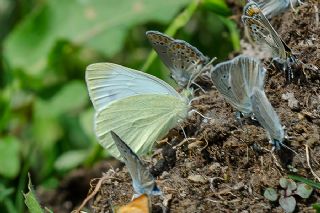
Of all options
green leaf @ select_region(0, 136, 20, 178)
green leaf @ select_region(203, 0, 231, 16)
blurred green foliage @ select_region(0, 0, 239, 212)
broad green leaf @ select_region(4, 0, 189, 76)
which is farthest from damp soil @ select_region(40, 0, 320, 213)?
broad green leaf @ select_region(4, 0, 189, 76)

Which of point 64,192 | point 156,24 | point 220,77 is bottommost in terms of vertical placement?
point 64,192

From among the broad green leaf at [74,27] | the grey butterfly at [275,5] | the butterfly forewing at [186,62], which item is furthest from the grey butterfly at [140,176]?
the broad green leaf at [74,27]

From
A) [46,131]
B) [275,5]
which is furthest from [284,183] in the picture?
[46,131]

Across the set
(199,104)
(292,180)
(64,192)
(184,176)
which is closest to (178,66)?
(199,104)

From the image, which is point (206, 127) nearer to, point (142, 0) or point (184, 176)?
point (184, 176)

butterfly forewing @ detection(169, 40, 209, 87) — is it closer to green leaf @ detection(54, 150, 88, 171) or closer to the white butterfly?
the white butterfly

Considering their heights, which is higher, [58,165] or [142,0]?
[142,0]

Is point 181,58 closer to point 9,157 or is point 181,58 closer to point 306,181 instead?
point 306,181
